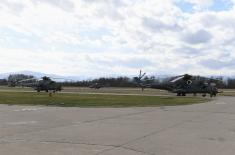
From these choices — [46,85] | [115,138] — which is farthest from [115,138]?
[46,85]

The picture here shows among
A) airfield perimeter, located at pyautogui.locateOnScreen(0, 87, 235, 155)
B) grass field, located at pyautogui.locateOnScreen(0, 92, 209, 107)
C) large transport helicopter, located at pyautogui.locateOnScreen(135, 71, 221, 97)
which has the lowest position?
airfield perimeter, located at pyautogui.locateOnScreen(0, 87, 235, 155)

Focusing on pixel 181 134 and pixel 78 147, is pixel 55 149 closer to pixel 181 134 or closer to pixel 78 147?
pixel 78 147

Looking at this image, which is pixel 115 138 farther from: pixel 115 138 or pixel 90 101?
pixel 90 101

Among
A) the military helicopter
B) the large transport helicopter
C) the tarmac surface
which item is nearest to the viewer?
the tarmac surface

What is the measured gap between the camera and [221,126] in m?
15.8

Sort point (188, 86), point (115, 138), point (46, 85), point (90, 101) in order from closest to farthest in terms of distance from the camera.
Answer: point (115, 138) < point (90, 101) < point (188, 86) < point (46, 85)

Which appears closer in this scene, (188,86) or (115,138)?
(115,138)

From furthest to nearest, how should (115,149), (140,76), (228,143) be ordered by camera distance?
(140,76)
(228,143)
(115,149)

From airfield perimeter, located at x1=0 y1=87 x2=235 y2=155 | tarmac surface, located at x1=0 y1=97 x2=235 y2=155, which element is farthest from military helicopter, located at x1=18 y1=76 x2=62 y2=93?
airfield perimeter, located at x1=0 y1=87 x2=235 y2=155

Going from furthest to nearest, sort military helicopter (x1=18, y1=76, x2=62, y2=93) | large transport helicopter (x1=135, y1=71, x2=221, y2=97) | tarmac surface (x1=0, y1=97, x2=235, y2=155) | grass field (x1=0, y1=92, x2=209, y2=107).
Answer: military helicopter (x1=18, y1=76, x2=62, y2=93)
large transport helicopter (x1=135, y1=71, x2=221, y2=97)
grass field (x1=0, y1=92, x2=209, y2=107)
tarmac surface (x1=0, y1=97, x2=235, y2=155)

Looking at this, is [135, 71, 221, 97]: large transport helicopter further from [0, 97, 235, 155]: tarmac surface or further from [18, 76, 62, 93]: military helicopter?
[0, 97, 235, 155]: tarmac surface

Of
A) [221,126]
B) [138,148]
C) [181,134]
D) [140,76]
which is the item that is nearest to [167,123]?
[221,126]

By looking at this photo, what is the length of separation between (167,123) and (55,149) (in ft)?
24.6

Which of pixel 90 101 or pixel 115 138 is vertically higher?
pixel 90 101
